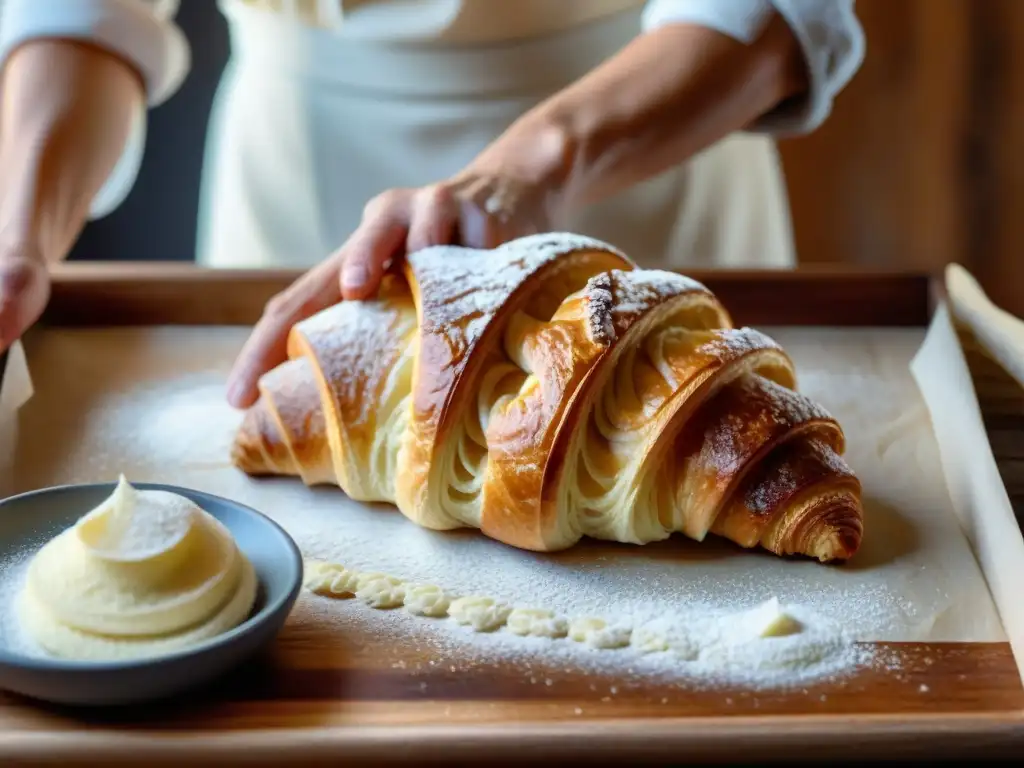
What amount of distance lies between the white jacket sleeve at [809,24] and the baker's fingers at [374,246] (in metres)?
0.53

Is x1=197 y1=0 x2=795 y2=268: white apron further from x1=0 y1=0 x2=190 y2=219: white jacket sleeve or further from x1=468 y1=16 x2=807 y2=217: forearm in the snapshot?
x1=468 y1=16 x2=807 y2=217: forearm

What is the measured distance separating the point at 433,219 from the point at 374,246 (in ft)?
0.25

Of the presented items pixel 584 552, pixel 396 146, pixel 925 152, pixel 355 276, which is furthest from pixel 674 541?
pixel 925 152

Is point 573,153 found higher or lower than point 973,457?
higher

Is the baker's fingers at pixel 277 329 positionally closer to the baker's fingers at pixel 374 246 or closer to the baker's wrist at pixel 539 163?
the baker's fingers at pixel 374 246

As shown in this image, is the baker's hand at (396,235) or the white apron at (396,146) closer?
the baker's hand at (396,235)

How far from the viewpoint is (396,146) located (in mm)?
1915

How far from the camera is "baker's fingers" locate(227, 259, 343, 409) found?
4.65 feet

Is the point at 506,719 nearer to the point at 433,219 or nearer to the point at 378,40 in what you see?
the point at 433,219

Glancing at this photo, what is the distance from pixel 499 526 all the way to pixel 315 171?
0.96 metres

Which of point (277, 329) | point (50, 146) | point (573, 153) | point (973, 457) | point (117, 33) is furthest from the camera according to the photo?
point (117, 33)

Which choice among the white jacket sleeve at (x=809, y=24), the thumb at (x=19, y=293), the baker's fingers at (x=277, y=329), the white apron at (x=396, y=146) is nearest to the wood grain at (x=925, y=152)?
the white apron at (x=396, y=146)

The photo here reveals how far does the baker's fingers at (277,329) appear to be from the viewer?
1416 millimetres

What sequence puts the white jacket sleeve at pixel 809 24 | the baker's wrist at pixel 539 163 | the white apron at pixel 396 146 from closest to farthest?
1. the baker's wrist at pixel 539 163
2. the white jacket sleeve at pixel 809 24
3. the white apron at pixel 396 146
